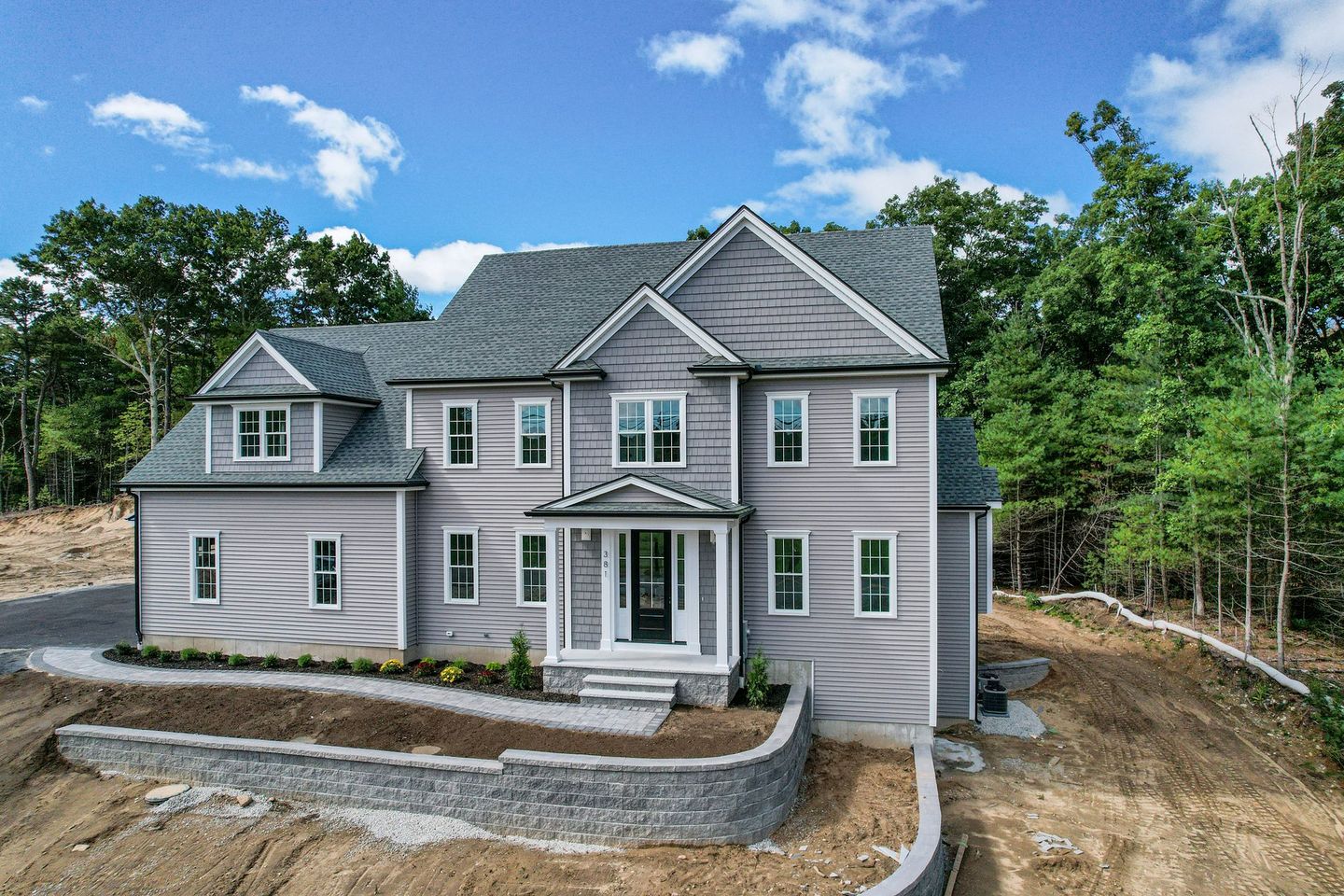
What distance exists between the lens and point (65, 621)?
1864cm

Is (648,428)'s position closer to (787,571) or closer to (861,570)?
(787,571)

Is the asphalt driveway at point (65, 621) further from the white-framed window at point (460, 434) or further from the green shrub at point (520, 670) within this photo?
the green shrub at point (520, 670)

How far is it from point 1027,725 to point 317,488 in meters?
15.7

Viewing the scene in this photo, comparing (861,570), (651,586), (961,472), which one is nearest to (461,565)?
(651,586)

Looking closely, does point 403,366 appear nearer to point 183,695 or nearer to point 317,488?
point 317,488

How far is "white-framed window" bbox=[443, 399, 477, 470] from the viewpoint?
1459cm

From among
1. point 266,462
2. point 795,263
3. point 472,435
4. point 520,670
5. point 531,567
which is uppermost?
point 795,263

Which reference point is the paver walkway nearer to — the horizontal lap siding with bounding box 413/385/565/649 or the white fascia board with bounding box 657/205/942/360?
the horizontal lap siding with bounding box 413/385/565/649

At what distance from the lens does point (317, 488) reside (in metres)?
14.4

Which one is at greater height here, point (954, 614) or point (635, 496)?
point (635, 496)

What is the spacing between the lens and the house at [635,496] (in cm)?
1216

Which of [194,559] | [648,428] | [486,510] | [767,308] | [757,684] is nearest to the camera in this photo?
[757,684]

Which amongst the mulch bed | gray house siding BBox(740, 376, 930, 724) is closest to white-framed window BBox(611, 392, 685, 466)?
gray house siding BBox(740, 376, 930, 724)

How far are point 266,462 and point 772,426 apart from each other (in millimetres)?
11444
